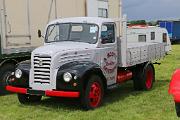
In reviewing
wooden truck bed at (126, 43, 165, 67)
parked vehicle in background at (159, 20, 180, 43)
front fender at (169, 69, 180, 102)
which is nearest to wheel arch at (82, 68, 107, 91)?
wooden truck bed at (126, 43, 165, 67)

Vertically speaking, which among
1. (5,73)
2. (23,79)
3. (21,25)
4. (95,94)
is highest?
(21,25)

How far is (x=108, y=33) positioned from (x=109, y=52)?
0.49m

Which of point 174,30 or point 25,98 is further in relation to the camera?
point 174,30

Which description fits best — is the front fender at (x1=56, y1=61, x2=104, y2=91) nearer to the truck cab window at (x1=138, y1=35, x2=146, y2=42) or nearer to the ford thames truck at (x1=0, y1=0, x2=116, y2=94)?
the ford thames truck at (x1=0, y1=0, x2=116, y2=94)

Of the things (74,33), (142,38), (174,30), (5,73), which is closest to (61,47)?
(74,33)

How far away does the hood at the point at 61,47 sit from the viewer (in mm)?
9789

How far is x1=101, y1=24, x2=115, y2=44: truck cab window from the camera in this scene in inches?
426

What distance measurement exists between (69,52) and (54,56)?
0.46 meters

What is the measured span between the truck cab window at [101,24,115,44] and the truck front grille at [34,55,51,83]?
1710mm

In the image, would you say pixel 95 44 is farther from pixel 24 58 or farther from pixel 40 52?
pixel 24 58

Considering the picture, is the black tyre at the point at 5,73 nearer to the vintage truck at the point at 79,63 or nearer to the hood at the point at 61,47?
the vintage truck at the point at 79,63

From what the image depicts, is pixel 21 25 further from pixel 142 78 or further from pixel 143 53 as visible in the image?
pixel 142 78

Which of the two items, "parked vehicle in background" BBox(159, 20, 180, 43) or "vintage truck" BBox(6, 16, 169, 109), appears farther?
"parked vehicle in background" BBox(159, 20, 180, 43)

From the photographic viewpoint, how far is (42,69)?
384 inches
